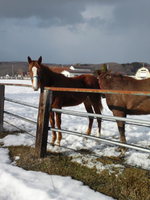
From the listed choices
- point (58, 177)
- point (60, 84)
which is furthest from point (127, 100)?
point (58, 177)

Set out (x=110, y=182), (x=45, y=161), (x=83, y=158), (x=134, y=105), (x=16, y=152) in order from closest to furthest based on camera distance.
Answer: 1. (x=110, y=182)
2. (x=45, y=161)
3. (x=83, y=158)
4. (x=16, y=152)
5. (x=134, y=105)

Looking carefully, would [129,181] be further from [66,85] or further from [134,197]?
[66,85]

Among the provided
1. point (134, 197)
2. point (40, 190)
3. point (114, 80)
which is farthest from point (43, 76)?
point (134, 197)

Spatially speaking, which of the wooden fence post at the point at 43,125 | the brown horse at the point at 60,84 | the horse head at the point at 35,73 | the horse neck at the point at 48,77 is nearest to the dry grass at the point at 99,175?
the wooden fence post at the point at 43,125

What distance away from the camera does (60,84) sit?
5.13 m

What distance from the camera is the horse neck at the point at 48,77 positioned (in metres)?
4.80

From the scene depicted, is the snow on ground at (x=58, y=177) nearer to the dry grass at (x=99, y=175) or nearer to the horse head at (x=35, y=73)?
the dry grass at (x=99, y=175)

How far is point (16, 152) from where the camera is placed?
4.05 meters

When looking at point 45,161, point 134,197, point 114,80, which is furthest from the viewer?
point 114,80

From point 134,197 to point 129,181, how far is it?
38 centimetres

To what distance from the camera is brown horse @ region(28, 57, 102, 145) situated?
459 cm

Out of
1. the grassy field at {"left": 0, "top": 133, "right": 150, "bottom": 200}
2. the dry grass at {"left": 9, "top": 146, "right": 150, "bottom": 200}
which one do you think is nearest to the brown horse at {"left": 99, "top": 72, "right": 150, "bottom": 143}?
the grassy field at {"left": 0, "top": 133, "right": 150, "bottom": 200}

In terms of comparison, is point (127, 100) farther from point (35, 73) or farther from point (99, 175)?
point (35, 73)

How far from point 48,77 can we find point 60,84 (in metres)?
0.36
